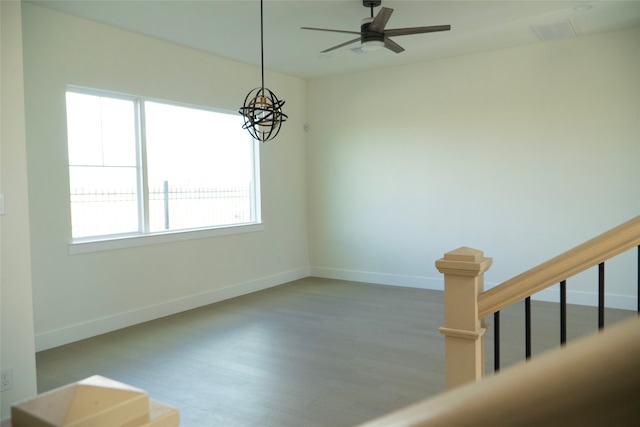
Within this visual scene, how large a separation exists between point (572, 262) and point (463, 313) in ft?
1.15

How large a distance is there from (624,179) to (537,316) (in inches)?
71.1

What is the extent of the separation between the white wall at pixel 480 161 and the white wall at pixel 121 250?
918 millimetres

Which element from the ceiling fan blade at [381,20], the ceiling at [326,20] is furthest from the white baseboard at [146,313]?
the ceiling fan blade at [381,20]

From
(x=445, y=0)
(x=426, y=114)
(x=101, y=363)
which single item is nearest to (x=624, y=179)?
(x=426, y=114)

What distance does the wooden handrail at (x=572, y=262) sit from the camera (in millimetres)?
1181

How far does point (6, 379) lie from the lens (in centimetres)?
288

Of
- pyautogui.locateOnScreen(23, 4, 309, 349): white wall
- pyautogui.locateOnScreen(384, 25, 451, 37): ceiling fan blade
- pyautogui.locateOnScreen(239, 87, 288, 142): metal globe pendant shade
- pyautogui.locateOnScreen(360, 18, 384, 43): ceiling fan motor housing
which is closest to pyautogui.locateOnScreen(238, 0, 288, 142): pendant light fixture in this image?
pyautogui.locateOnScreen(239, 87, 288, 142): metal globe pendant shade

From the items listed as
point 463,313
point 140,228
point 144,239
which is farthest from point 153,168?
point 463,313

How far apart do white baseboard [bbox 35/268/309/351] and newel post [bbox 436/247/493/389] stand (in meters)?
3.98

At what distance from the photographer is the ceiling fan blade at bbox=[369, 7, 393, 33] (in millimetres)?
3490

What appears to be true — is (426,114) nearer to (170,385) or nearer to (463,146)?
(463,146)

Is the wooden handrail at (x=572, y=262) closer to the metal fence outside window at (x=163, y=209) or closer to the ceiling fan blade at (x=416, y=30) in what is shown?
the ceiling fan blade at (x=416, y=30)

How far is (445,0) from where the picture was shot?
4.19 meters

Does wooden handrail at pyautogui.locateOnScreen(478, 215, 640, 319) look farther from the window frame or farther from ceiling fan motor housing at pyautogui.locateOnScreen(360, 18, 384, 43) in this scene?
the window frame
